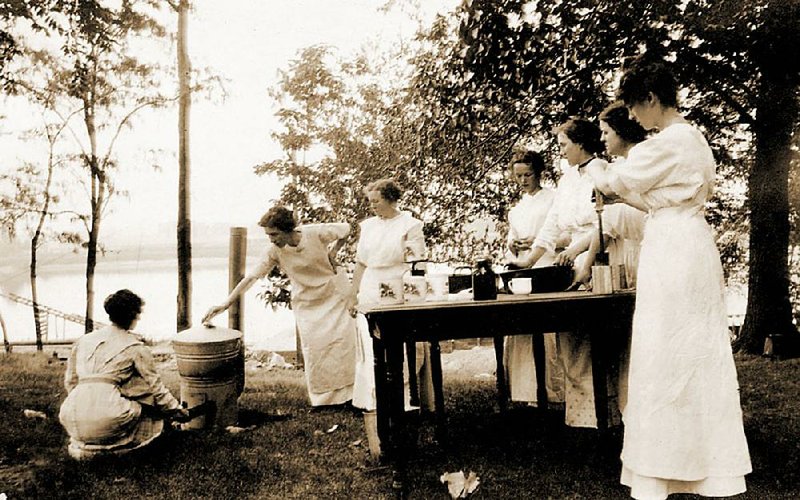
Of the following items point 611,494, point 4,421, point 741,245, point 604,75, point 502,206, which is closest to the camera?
point 611,494

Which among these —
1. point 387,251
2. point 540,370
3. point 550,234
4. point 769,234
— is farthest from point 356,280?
point 769,234

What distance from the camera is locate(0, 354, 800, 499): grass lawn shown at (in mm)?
3459

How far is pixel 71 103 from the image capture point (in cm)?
1338

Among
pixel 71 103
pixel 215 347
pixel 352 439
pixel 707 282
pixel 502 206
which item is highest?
pixel 71 103

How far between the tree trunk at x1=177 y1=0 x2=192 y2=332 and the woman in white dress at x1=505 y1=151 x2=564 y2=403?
5.80 meters

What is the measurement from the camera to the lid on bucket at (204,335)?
4.63 metres

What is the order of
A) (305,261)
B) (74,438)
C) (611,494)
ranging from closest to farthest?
1. (611,494)
2. (74,438)
3. (305,261)

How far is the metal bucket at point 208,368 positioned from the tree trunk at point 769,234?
20.1 feet

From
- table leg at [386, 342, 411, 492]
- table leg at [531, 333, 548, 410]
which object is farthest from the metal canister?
table leg at [531, 333, 548, 410]

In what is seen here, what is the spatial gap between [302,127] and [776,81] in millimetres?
5743

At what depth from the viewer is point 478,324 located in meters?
3.30

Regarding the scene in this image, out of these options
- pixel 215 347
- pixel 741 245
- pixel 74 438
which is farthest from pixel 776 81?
pixel 74 438

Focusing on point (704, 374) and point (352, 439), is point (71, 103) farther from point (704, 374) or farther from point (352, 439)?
point (704, 374)

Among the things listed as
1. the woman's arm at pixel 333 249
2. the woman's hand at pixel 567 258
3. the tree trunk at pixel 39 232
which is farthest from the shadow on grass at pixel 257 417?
the tree trunk at pixel 39 232
